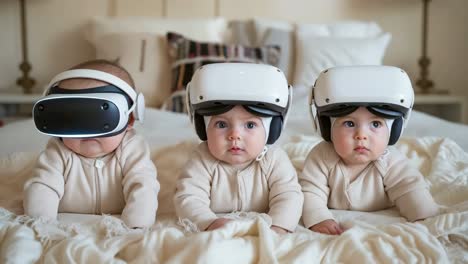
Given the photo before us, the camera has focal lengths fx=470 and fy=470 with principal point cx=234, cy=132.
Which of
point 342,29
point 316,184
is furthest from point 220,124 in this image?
point 342,29

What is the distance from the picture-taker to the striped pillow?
7.54 feet

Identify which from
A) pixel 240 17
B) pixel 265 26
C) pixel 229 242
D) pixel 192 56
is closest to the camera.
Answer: pixel 229 242

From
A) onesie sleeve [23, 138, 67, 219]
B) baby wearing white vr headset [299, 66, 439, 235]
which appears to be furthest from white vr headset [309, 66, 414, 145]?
onesie sleeve [23, 138, 67, 219]

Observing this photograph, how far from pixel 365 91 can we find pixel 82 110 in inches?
22.4

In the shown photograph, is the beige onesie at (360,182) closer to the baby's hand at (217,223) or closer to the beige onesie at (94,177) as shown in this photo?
the baby's hand at (217,223)

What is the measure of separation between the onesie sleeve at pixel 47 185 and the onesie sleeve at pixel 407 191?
0.72m

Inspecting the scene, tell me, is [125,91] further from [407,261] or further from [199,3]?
[199,3]

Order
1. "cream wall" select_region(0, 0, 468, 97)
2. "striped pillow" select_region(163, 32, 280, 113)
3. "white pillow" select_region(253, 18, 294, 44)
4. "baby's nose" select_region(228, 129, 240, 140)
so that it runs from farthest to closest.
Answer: "cream wall" select_region(0, 0, 468, 97) → "white pillow" select_region(253, 18, 294, 44) → "striped pillow" select_region(163, 32, 280, 113) → "baby's nose" select_region(228, 129, 240, 140)

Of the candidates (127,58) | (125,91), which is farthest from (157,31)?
(125,91)

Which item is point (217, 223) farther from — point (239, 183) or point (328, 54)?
point (328, 54)

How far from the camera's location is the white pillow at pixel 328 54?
8.38 ft

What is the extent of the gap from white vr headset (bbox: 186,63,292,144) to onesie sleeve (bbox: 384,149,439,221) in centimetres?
30

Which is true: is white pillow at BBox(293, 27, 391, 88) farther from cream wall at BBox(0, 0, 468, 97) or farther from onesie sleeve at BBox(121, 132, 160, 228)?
onesie sleeve at BBox(121, 132, 160, 228)

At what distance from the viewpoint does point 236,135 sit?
0.97 metres
